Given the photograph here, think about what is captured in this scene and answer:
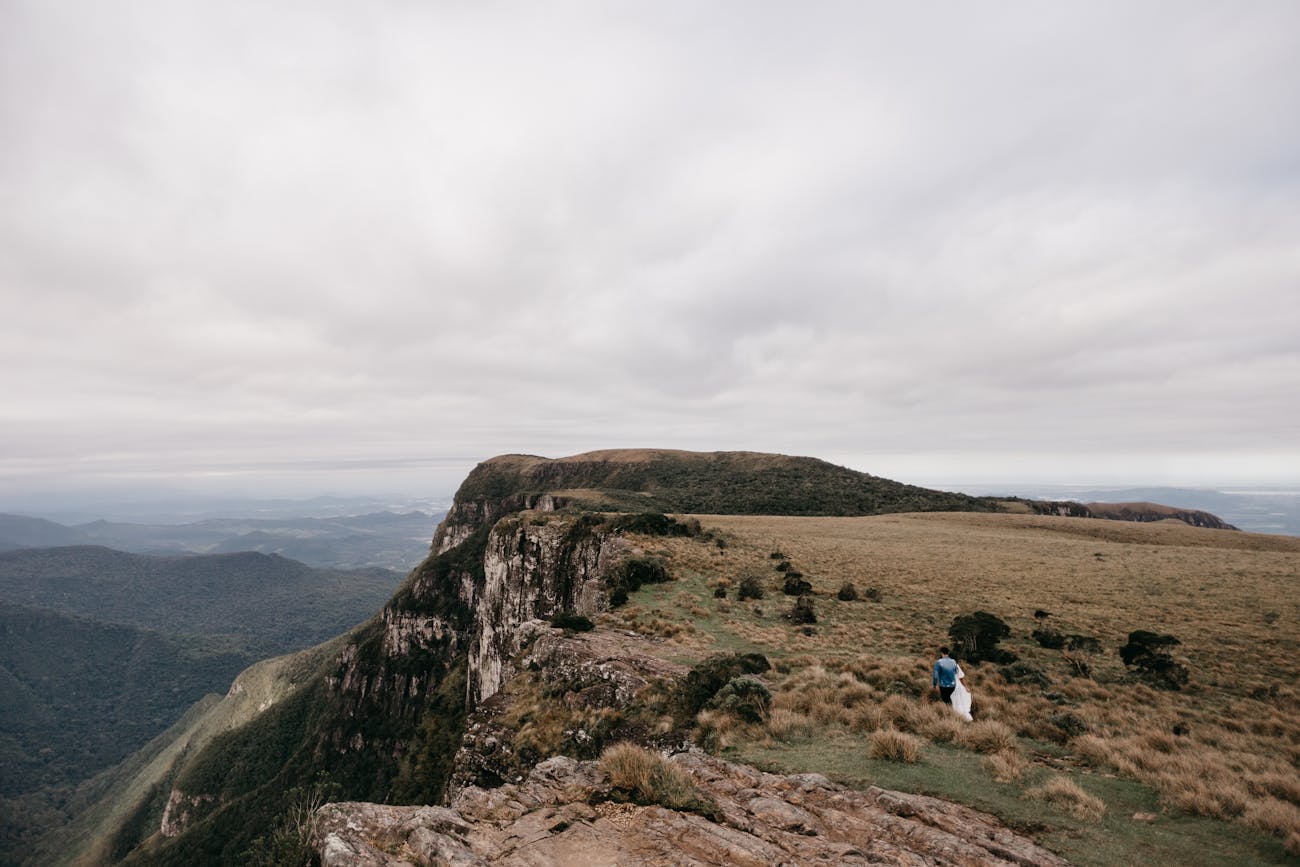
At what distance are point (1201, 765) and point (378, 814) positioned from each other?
45.1 ft

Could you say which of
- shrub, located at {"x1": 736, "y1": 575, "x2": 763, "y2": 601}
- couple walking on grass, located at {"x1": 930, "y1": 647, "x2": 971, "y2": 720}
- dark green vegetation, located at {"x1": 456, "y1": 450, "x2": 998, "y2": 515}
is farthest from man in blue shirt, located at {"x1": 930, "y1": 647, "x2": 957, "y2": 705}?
dark green vegetation, located at {"x1": 456, "y1": 450, "x2": 998, "y2": 515}

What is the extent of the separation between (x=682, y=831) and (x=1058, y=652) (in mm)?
16303

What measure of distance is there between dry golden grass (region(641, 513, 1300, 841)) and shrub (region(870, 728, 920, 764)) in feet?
3.66

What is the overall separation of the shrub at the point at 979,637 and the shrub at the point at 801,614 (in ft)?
15.7

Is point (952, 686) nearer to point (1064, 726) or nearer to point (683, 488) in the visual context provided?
point (1064, 726)

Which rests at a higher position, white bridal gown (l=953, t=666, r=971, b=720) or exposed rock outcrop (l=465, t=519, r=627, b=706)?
white bridal gown (l=953, t=666, r=971, b=720)

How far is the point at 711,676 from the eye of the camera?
12953 mm

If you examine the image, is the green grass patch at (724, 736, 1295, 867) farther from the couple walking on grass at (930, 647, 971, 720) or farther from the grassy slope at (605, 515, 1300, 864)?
the couple walking on grass at (930, 647, 971, 720)

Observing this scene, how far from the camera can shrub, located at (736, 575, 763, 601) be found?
74.9 ft

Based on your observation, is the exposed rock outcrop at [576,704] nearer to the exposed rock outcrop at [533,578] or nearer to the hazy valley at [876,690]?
the hazy valley at [876,690]

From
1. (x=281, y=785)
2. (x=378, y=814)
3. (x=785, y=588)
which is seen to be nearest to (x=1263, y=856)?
(x=378, y=814)

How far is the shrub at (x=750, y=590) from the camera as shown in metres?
22.8

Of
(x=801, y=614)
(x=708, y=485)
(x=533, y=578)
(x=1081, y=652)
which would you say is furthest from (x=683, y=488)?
(x=1081, y=652)

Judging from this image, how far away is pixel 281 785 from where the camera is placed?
91.8 metres
